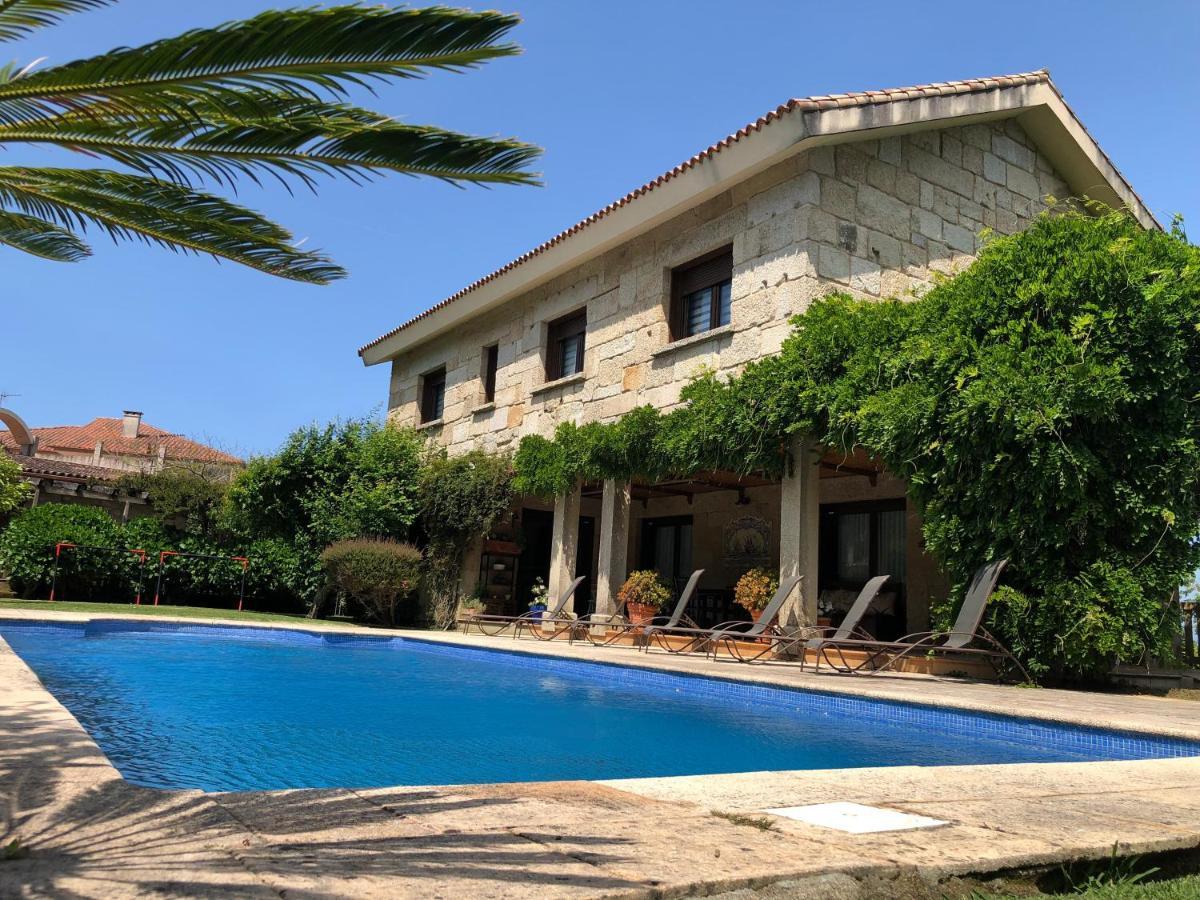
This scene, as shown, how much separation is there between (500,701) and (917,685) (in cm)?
341

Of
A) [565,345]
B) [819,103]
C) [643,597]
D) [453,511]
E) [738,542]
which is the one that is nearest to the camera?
[819,103]

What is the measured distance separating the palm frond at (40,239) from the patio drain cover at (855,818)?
4980 millimetres

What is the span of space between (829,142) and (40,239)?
846cm

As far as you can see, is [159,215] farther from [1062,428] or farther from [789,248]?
[789,248]

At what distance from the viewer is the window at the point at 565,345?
15.3 metres

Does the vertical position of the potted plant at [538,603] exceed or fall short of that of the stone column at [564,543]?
it falls short

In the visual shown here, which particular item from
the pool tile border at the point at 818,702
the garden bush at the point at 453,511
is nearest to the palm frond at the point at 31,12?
the pool tile border at the point at 818,702

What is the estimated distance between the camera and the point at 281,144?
13.2 feet

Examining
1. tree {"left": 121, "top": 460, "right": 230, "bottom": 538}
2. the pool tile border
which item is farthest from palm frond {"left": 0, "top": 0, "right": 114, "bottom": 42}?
tree {"left": 121, "top": 460, "right": 230, "bottom": 538}

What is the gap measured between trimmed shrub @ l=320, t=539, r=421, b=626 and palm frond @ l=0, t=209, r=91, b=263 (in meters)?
10.1

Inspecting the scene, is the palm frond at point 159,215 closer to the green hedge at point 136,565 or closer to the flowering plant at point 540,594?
the flowering plant at point 540,594

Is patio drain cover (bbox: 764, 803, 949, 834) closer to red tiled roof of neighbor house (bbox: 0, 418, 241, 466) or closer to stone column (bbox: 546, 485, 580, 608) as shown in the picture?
stone column (bbox: 546, 485, 580, 608)

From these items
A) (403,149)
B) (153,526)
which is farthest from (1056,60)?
(153,526)

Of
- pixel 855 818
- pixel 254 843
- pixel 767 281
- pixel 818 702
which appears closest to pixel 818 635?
pixel 818 702
